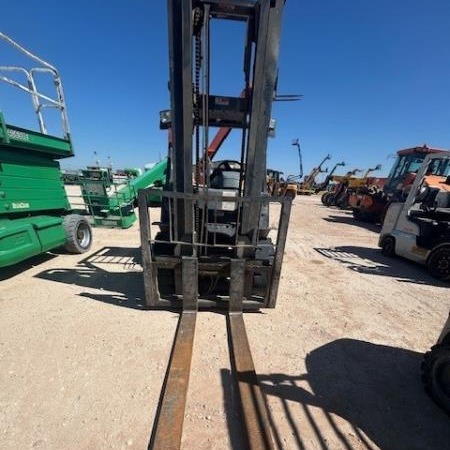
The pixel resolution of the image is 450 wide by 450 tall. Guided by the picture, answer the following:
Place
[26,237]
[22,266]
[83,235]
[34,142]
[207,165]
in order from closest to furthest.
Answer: [207,165] < [26,237] < [34,142] < [22,266] < [83,235]

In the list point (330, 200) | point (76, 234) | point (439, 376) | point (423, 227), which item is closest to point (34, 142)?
point (76, 234)

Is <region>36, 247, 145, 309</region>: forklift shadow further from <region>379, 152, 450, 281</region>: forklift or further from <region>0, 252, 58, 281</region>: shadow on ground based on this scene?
<region>379, 152, 450, 281</region>: forklift

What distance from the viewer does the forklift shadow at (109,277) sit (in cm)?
374

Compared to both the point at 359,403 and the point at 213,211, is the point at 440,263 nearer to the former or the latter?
the point at 359,403

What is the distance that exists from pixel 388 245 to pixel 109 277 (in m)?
6.56

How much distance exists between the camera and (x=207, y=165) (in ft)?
10.4

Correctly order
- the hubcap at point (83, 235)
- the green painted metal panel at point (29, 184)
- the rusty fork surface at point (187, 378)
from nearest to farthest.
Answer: the rusty fork surface at point (187, 378) < the green painted metal panel at point (29, 184) < the hubcap at point (83, 235)

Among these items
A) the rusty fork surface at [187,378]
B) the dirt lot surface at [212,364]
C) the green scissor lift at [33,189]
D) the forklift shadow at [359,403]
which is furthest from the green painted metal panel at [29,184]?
the forklift shadow at [359,403]

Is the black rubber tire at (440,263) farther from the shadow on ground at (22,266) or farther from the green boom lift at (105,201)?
the shadow on ground at (22,266)

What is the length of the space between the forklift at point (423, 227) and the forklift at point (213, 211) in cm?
397

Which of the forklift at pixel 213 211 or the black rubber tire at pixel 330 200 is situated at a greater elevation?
the forklift at pixel 213 211

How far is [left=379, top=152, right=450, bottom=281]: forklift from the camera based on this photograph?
5.17 m

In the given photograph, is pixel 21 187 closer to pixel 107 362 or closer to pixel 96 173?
pixel 107 362

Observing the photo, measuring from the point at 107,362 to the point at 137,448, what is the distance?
941 mm
